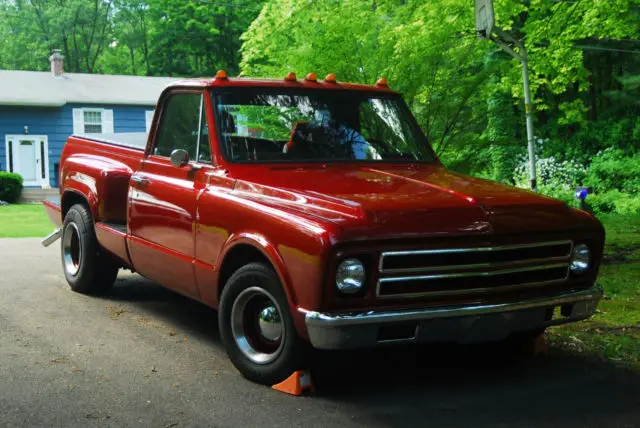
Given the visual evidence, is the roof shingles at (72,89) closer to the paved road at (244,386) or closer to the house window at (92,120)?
the house window at (92,120)

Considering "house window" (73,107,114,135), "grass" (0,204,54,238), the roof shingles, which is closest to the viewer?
"grass" (0,204,54,238)

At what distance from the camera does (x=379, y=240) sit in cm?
456

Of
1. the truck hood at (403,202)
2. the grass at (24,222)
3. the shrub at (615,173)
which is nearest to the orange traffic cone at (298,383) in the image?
the truck hood at (403,202)

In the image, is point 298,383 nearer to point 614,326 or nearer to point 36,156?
point 614,326

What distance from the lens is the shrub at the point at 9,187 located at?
2702 centimetres

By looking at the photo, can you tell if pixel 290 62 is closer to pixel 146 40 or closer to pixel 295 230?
pixel 295 230

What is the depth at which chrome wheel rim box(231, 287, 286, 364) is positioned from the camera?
16.7ft

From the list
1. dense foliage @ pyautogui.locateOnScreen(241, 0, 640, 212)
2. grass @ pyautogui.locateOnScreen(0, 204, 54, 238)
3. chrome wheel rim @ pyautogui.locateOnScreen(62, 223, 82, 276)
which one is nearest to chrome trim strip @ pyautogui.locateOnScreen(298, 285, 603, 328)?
chrome wheel rim @ pyautogui.locateOnScreen(62, 223, 82, 276)

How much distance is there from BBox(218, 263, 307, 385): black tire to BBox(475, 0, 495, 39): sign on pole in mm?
6727

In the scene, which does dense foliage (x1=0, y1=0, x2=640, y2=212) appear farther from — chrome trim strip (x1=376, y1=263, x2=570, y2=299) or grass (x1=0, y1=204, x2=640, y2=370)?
chrome trim strip (x1=376, y1=263, x2=570, y2=299)

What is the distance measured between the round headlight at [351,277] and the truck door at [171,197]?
1.57 m

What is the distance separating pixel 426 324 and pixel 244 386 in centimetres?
124

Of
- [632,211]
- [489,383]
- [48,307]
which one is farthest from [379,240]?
[632,211]

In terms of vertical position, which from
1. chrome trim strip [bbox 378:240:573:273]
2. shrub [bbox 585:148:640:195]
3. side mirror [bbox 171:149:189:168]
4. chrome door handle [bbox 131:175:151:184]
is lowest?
shrub [bbox 585:148:640:195]
